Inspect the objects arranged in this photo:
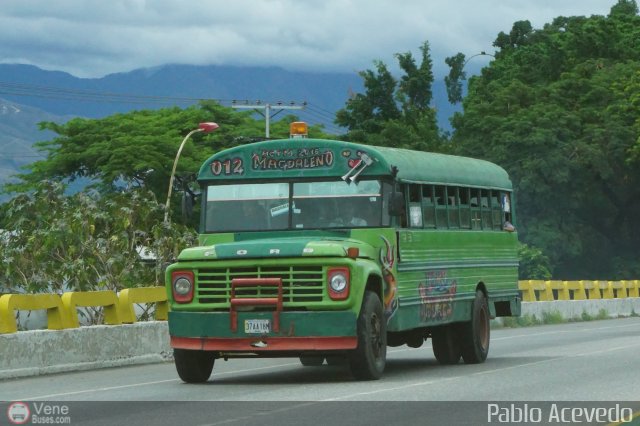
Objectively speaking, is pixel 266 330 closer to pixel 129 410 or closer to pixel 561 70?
pixel 129 410

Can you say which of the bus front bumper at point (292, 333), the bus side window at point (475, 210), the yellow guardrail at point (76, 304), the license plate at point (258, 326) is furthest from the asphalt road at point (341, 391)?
the bus side window at point (475, 210)

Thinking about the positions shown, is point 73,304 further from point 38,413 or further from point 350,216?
point 38,413

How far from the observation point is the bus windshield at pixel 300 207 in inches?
717

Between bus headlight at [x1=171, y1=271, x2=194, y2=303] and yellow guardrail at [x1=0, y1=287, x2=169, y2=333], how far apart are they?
8.53 feet

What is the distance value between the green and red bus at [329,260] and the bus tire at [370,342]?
20 millimetres

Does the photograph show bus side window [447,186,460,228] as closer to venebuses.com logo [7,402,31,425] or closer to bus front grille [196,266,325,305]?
bus front grille [196,266,325,305]

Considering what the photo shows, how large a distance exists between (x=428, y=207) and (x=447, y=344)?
7.83 feet

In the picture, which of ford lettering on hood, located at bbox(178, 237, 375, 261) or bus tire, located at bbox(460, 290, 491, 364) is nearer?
ford lettering on hood, located at bbox(178, 237, 375, 261)

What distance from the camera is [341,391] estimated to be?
16.0 meters

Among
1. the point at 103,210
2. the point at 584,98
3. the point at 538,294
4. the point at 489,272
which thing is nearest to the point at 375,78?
the point at 584,98

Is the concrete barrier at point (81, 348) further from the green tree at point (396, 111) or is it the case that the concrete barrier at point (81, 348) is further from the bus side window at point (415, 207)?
the green tree at point (396, 111)

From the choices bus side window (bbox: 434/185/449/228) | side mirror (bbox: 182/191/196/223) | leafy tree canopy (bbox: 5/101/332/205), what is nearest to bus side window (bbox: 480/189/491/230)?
bus side window (bbox: 434/185/449/228)

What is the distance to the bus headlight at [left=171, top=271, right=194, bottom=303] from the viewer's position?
1725 cm

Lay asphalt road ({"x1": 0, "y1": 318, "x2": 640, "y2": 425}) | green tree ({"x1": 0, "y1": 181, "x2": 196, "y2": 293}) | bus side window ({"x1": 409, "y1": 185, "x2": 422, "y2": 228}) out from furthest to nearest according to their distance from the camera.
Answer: green tree ({"x1": 0, "y1": 181, "x2": 196, "y2": 293}) → bus side window ({"x1": 409, "y1": 185, "x2": 422, "y2": 228}) → asphalt road ({"x1": 0, "y1": 318, "x2": 640, "y2": 425})
